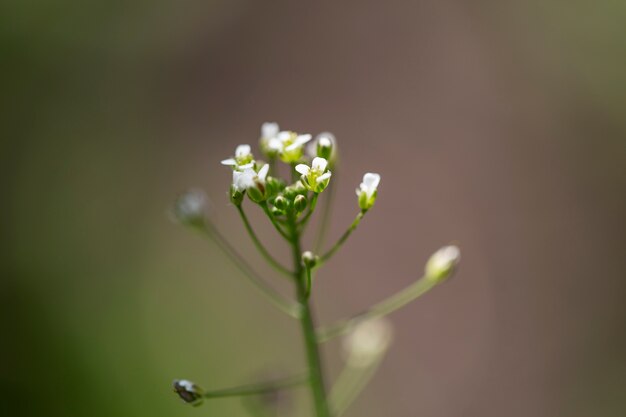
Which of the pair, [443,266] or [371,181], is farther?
[443,266]

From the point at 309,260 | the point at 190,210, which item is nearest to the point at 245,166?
the point at 309,260

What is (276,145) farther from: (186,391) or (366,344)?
(366,344)

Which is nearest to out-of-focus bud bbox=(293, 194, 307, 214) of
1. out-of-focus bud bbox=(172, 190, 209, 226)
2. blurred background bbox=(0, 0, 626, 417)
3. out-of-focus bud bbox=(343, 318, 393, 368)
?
out-of-focus bud bbox=(172, 190, 209, 226)

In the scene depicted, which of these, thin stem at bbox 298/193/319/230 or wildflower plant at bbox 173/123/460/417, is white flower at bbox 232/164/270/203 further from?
thin stem at bbox 298/193/319/230

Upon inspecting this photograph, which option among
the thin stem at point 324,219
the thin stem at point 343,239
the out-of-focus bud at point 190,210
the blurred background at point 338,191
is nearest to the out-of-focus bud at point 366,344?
the thin stem at point 324,219

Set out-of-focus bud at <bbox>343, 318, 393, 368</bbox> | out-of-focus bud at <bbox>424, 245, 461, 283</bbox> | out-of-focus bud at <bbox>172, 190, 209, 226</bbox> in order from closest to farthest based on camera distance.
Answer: out-of-focus bud at <bbox>424, 245, 461, 283</bbox>
out-of-focus bud at <bbox>172, 190, 209, 226</bbox>
out-of-focus bud at <bbox>343, 318, 393, 368</bbox>

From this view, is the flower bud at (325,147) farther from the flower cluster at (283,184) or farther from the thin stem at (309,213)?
the thin stem at (309,213)
